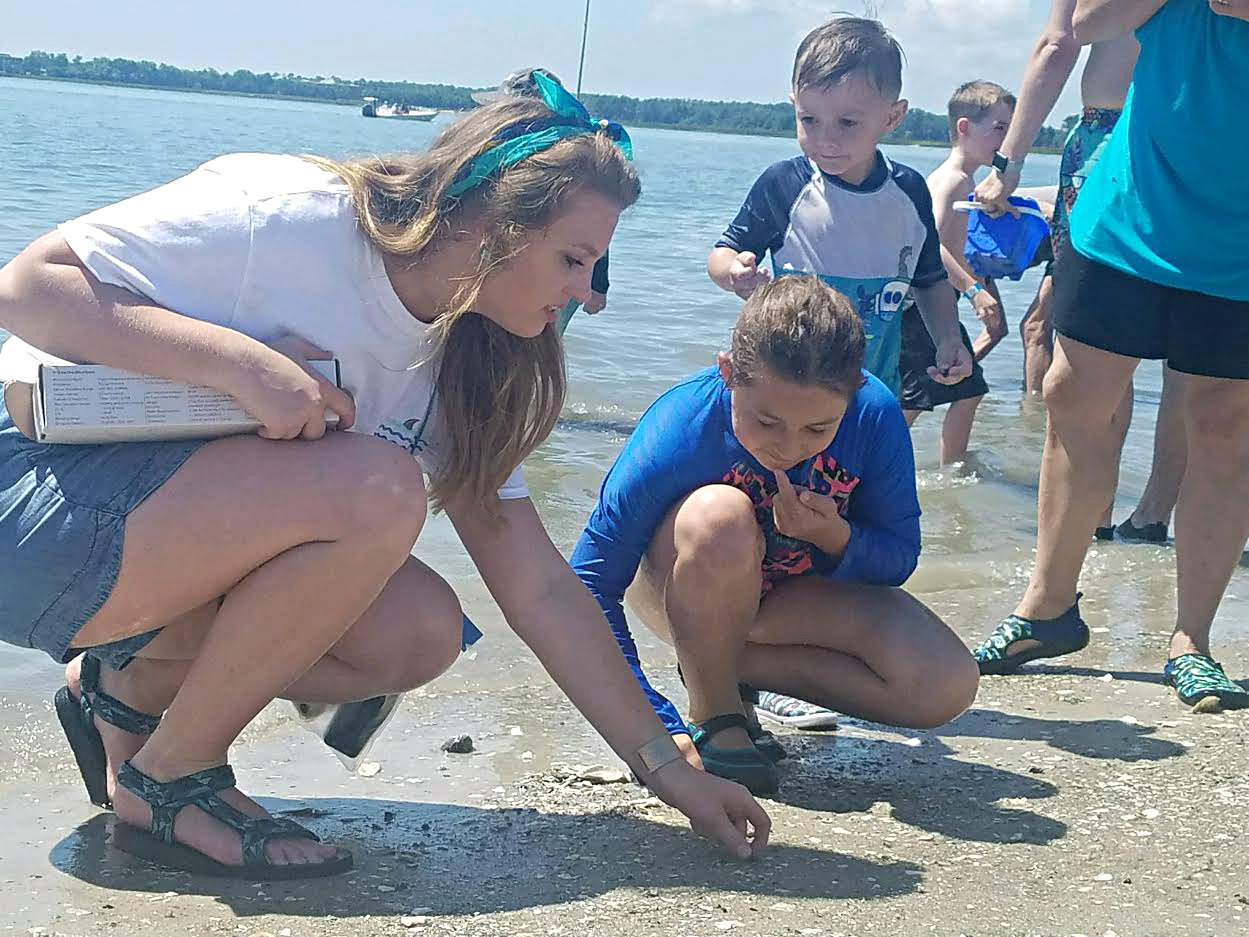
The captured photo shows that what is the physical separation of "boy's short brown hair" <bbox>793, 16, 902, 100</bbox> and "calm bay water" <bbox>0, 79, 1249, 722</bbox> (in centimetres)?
113

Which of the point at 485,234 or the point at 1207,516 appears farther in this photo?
the point at 1207,516

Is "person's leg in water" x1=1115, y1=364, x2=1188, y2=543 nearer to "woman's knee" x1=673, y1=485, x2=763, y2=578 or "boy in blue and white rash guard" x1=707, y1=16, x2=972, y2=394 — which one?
"boy in blue and white rash guard" x1=707, y1=16, x2=972, y2=394

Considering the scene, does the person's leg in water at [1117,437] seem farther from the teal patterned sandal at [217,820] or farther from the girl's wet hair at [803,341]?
the teal patterned sandal at [217,820]

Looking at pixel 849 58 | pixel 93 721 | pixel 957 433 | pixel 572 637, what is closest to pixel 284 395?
pixel 572 637

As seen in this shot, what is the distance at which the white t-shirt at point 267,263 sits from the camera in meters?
2.56

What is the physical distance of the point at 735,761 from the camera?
310 centimetres

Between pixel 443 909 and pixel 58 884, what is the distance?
24.4 inches

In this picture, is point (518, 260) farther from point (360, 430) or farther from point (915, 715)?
point (915, 715)

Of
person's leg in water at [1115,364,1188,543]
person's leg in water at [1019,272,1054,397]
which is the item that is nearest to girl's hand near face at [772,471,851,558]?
person's leg in water at [1115,364,1188,543]

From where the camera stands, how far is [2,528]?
2.58 metres

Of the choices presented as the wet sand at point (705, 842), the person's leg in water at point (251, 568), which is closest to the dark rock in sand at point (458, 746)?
the wet sand at point (705, 842)

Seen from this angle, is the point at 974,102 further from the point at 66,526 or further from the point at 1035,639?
the point at 66,526

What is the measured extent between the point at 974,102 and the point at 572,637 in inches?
212

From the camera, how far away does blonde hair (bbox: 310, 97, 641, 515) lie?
2.67 meters
